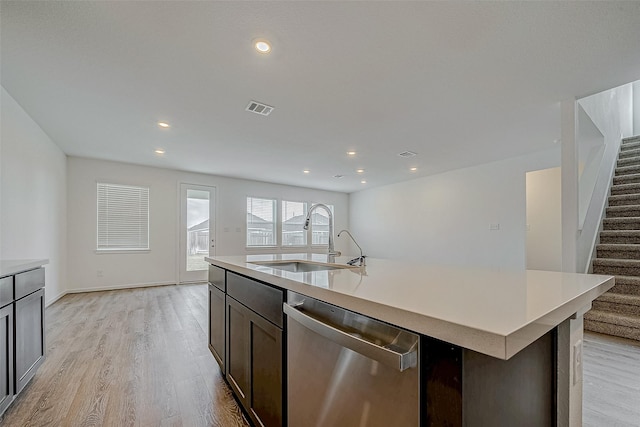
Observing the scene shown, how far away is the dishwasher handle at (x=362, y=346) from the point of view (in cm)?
62

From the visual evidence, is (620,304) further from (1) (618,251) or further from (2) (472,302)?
(2) (472,302)

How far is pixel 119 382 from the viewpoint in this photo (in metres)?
2.03

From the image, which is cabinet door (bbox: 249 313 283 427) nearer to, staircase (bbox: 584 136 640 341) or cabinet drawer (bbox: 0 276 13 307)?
cabinet drawer (bbox: 0 276 13 307)

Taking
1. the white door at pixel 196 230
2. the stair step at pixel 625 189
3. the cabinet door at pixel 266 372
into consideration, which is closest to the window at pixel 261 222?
the white door at pixel 196 230

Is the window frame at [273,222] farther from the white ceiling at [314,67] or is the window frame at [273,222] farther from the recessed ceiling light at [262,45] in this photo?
the recessed ceiling light at [262,45]

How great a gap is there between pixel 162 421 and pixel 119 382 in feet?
2.19

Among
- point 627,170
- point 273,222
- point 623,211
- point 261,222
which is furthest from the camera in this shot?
point 273,222

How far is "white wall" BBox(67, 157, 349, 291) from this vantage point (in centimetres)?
511

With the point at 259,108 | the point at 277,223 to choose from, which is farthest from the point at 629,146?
the point at 277,223

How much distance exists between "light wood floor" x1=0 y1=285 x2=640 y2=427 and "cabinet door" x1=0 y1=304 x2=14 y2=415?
145 millimetres

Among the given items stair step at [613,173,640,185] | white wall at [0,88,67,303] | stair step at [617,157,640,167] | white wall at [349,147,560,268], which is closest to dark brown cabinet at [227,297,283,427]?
white wall at [0,88,67,303]

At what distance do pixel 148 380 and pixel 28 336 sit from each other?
811mm

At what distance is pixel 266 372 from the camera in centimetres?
131

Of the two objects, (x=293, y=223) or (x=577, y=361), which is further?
(x=293, y=223)
